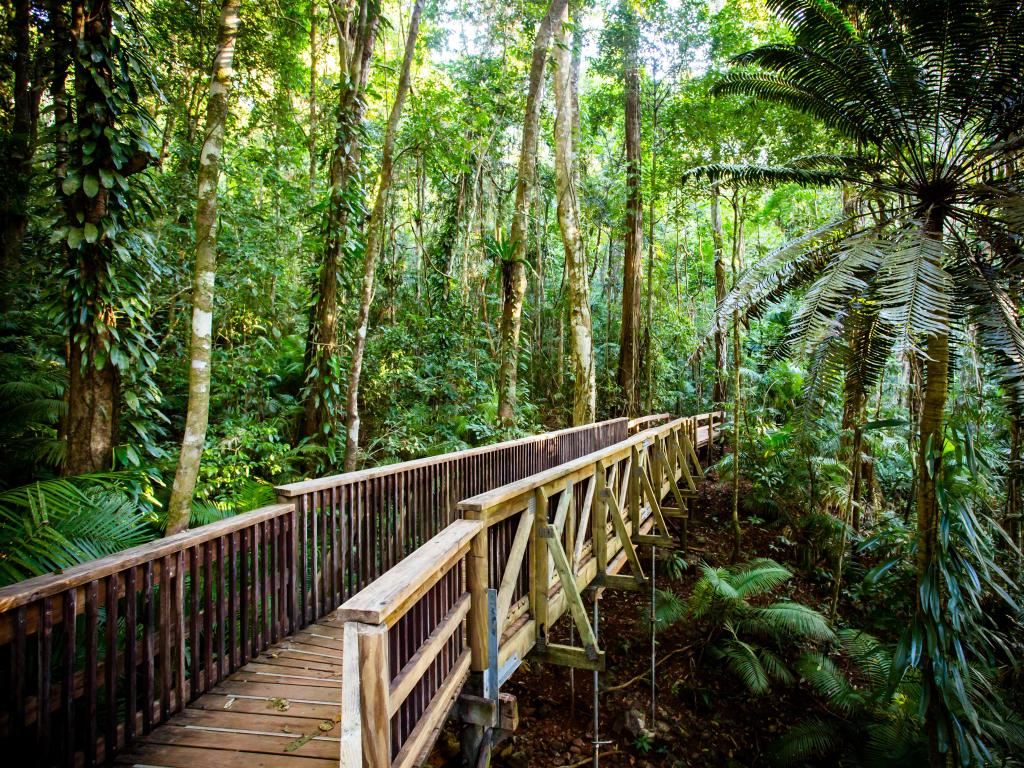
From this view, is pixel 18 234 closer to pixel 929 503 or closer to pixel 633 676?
pixel 633 676

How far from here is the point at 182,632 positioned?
257 centimetres

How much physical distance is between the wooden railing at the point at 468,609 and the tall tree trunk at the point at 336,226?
3549 millimetres

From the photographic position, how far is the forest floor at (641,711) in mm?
5227

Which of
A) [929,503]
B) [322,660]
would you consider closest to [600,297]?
[929,503]

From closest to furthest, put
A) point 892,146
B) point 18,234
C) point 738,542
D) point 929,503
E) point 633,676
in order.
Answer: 1. point 929,503
2. point 892,146
3. point 633,676
4. point 18,234
5. point 738,542

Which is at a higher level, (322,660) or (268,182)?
(268,182)

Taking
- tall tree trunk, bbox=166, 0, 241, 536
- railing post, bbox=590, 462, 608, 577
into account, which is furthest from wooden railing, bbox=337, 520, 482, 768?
tall tree trunk, bbox=166, 0, 241, 536

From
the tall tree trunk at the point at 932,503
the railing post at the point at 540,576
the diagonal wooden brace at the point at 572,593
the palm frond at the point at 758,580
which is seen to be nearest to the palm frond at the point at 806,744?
the palm frond at the point at 758,580

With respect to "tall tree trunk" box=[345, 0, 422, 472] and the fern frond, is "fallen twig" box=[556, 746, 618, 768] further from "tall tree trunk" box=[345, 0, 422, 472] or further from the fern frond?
the fern frond

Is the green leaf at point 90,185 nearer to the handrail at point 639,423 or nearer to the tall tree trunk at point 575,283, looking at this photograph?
the tall tree trunk at point 575,283

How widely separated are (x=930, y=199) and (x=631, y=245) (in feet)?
28.3

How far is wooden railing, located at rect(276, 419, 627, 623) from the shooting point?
138 inches

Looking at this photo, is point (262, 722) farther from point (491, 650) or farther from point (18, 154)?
point (18, 154)

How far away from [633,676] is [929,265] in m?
5.25
